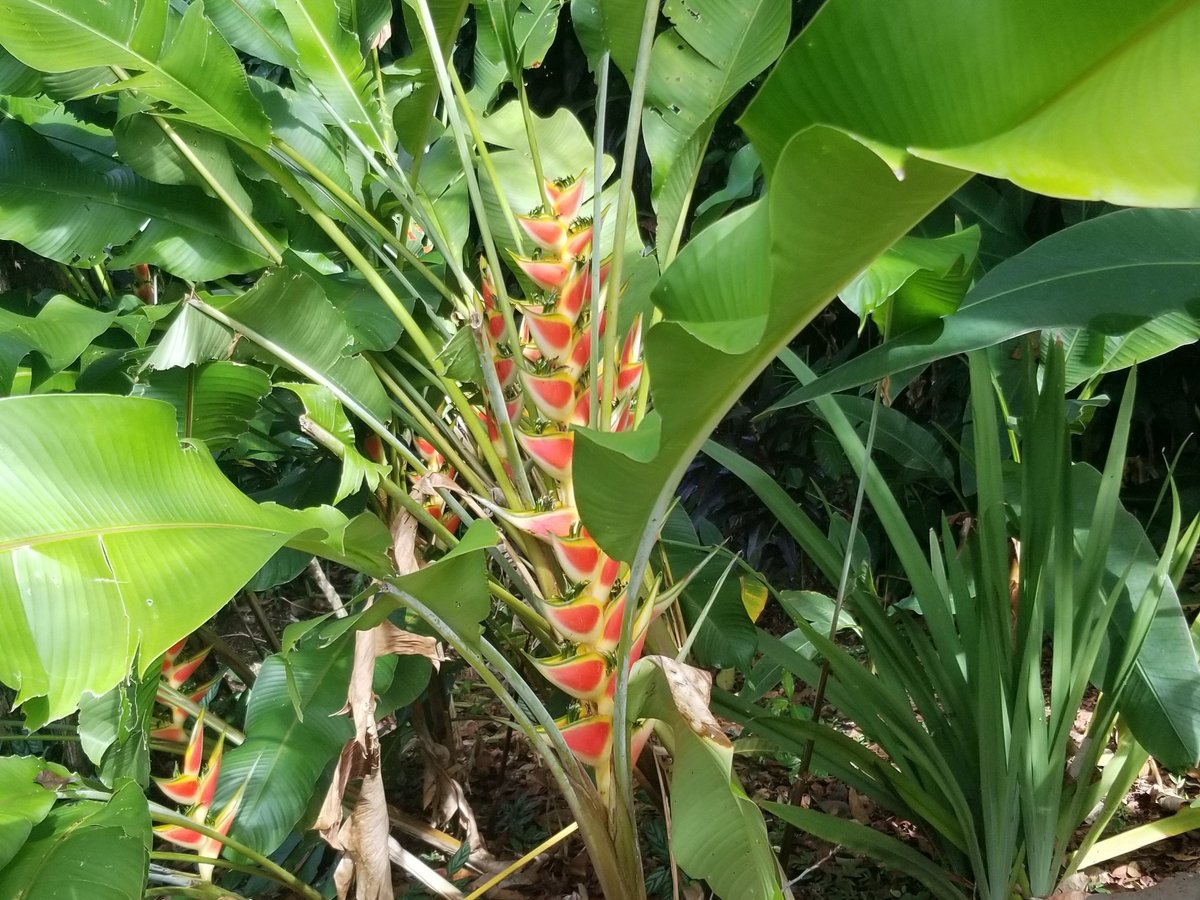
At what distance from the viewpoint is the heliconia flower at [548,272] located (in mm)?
858

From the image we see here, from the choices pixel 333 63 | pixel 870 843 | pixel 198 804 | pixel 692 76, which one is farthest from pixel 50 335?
pixel 870 843

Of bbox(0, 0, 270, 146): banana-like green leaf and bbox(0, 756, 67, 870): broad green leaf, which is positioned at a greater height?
bbox(0, 0, 270, 146): banana-like green leaf

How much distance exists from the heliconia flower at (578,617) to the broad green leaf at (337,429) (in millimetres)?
207

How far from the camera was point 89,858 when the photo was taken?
0.63 metres

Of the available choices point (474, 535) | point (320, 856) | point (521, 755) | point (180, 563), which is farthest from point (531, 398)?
point (521, 755)

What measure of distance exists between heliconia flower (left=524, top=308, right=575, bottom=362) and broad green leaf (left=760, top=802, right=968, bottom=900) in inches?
20.0

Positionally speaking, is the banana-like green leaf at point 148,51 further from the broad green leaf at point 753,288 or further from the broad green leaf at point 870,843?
the broad green leaf at point 870,843

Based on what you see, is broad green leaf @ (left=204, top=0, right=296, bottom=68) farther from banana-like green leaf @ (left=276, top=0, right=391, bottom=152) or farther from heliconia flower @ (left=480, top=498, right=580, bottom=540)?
heliconia flower @ (left=480, top=498, right=580, bottom=540)

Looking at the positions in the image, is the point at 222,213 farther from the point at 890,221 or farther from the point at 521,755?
the point at 521,755

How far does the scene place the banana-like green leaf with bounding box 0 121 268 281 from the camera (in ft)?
3.17

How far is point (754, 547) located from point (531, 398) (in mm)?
1268

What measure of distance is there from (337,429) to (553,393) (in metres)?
0.21

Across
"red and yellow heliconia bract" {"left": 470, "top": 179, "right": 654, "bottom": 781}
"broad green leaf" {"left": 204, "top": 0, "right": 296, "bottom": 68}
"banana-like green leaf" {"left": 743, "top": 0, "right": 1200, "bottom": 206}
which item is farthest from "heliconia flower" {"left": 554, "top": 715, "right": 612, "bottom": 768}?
"broad green leaf" {"left": 204, "top": 0, "right": 296, "bottom": 68}

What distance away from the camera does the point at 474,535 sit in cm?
61
